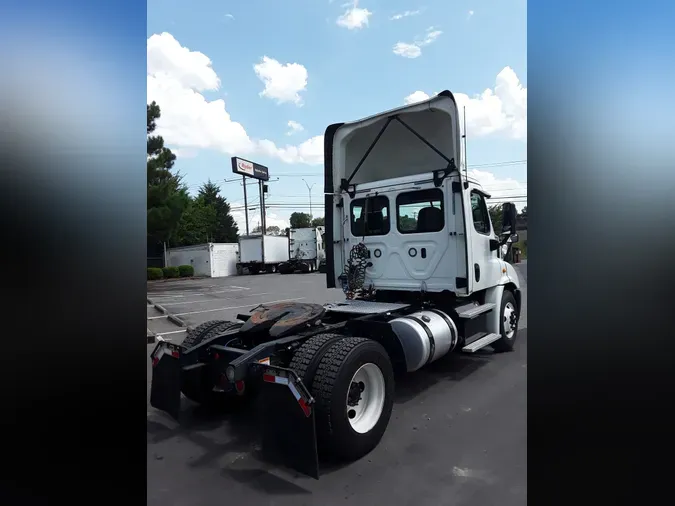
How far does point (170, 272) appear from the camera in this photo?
2945cm

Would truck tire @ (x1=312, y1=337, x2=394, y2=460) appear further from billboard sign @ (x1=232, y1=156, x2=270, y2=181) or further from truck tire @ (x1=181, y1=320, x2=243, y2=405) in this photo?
billboard sign @ (x1=232, y1=156, x2=270, y2=181)

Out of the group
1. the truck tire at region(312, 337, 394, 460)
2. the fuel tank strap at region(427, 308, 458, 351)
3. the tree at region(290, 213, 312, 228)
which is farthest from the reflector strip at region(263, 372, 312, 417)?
the tree at region(290, 213, 312, 228)

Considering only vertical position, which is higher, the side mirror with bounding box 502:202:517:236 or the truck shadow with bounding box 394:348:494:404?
the side mirror with bounding box 502:202:517:236

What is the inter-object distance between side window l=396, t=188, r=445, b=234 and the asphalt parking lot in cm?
216

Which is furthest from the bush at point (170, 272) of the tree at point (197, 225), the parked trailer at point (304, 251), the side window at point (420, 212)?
the side window at point (420, 212)

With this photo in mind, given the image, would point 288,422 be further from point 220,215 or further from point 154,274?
point 220,215

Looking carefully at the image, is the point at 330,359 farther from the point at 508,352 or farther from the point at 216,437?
the point at 508,352

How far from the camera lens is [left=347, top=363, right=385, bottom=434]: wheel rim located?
12.0 ft

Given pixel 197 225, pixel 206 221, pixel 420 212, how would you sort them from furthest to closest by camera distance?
pixel 206 221 → pixel 197 225 → pixel 420 212

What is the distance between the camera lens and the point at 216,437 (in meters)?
3.88

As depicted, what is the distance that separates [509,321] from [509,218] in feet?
5.94

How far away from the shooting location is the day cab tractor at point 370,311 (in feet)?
10.8

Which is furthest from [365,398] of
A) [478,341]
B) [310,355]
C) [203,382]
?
[478,341]
